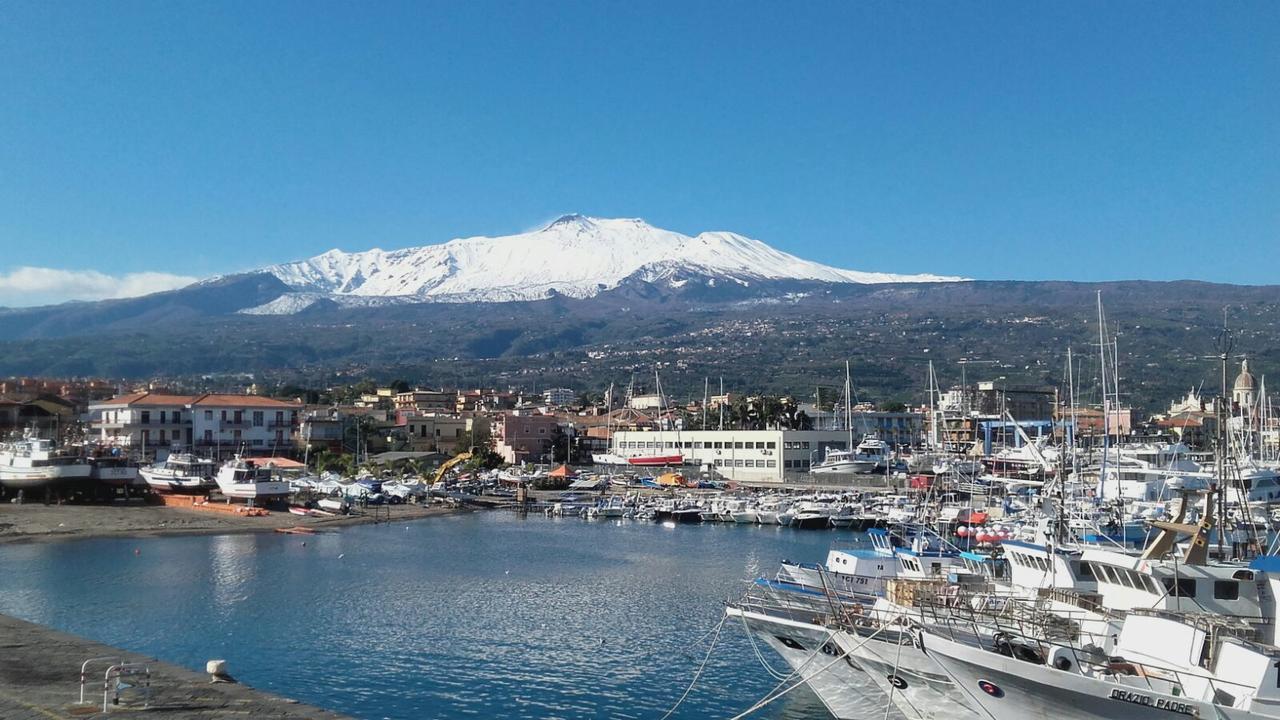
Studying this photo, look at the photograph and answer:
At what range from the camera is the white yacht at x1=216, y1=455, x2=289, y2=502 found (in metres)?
57.5

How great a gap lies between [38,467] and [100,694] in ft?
151

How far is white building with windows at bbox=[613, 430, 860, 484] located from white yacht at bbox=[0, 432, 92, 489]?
42715mm

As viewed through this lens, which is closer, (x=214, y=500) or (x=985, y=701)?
(x=985, y=701)

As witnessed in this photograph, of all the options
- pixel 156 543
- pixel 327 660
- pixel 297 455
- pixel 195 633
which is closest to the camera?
pixel 327 660

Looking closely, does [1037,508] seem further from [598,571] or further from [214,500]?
[214,500]

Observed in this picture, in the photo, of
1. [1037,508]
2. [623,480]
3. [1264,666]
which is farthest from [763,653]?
[623,480]

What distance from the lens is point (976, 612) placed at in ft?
56.7

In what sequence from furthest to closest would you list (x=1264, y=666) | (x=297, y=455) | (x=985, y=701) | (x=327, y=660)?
(x=297, y=455) → (x=327, y=660) → (x=985, y=701) → (x=1264, y=666)

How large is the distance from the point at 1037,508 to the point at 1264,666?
35134 millimetres

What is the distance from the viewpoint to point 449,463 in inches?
3231

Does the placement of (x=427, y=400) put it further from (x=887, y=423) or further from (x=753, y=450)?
(x=753, y=450)

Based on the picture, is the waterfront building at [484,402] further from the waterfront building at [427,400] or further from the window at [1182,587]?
the window at [1182,587]

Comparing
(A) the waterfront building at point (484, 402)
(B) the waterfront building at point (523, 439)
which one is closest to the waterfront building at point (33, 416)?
(B) the waterfront building at point (523, 439)

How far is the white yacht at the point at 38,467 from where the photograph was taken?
56688 millimetres
